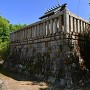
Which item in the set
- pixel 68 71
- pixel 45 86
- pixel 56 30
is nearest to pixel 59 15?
pixel 56 30

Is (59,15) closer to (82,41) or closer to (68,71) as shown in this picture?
(82,41)

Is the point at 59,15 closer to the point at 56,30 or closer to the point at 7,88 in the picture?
the point at 56,30

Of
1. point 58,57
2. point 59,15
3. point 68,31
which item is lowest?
point 58,57

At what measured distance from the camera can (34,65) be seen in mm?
10945

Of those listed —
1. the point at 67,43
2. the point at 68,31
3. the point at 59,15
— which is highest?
the point at 59,15

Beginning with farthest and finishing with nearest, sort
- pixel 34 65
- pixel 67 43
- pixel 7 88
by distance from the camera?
pixel 34 65 → pixel 67 43 → pixel 7 88

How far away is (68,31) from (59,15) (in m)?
1.08

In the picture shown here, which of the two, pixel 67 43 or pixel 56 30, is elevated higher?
pixel 56 30

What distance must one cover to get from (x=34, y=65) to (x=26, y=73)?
0.85 m

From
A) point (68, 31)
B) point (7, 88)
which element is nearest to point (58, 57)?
A: point (68, 31)

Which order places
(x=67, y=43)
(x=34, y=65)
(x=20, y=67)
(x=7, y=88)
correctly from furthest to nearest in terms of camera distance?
1. (x=20, y=67)
2. (x=34, y=65)
3. (x=67, y=43)
4. (x=7, y=88)

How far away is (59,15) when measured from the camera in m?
9.36

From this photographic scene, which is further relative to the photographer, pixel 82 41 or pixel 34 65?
pixel 34 65

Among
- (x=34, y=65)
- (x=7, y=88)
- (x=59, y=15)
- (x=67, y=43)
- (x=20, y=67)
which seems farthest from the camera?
(x=20, y=67)
